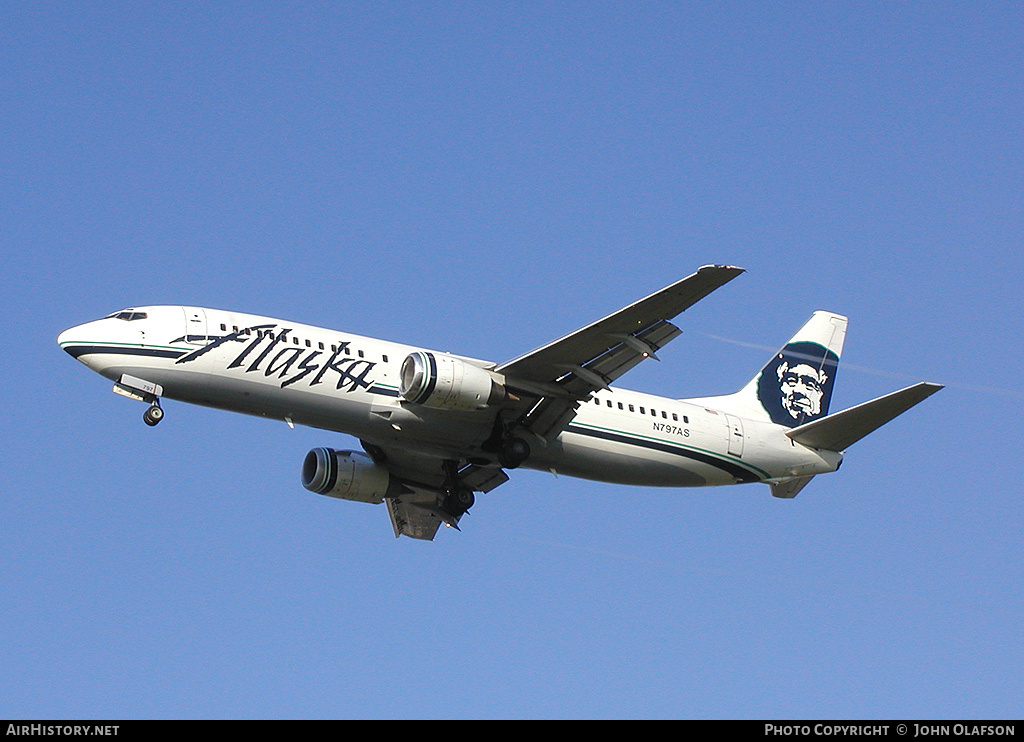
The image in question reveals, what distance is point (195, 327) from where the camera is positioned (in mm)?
33531

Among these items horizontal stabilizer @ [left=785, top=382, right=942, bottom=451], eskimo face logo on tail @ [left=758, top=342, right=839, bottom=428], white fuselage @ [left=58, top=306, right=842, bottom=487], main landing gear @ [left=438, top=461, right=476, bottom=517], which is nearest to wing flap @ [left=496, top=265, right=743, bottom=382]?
white fuselage @ [left=58, top=306, right=842, bottom=487]

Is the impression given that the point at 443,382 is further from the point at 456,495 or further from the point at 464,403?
the point at 456,495

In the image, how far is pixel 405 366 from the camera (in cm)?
3378

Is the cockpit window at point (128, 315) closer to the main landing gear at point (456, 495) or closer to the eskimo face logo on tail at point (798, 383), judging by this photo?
the main landing gear at point (456, 495)

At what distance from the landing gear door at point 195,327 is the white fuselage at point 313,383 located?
27 millimetres

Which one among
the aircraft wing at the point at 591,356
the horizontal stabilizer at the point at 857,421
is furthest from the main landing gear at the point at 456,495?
the horizontal stabilizer at the point at 857,421

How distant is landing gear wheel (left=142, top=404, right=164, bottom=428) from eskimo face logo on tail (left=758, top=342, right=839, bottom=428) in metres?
19.4

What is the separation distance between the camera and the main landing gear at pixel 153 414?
1307 inches

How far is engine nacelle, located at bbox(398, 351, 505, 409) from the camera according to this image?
109 ft

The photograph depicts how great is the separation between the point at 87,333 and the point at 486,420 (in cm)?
1112

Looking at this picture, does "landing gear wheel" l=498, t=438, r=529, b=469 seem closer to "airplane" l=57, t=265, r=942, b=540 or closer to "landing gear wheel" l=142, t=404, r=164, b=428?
"airplane" l=57, t=265, r=942, b=540
